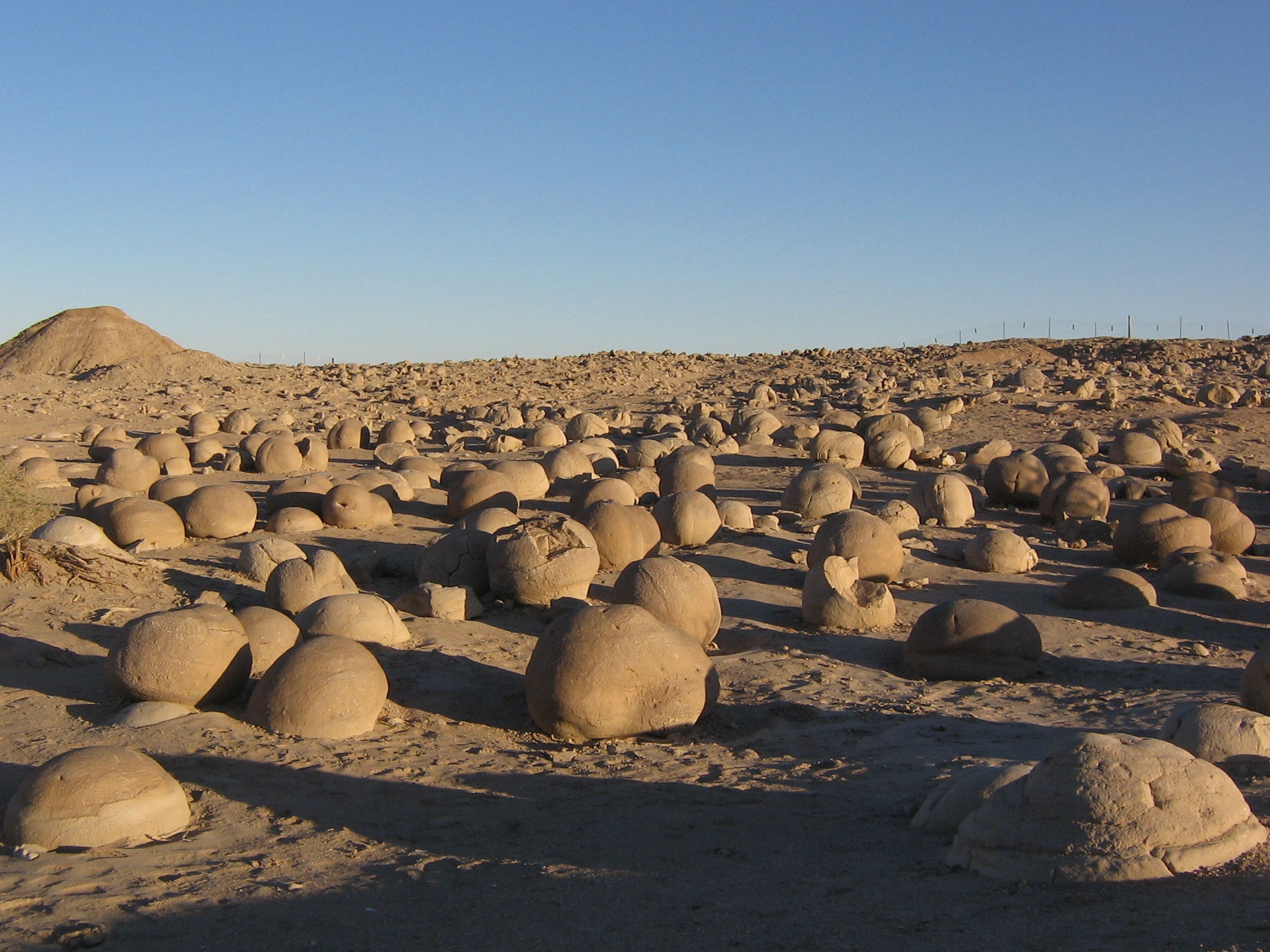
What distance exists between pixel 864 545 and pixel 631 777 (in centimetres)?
454

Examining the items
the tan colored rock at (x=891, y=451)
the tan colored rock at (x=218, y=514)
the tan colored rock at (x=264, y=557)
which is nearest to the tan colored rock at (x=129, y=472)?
the tan colored rock at (x=218, y=514)

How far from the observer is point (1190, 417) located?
19.9 metres

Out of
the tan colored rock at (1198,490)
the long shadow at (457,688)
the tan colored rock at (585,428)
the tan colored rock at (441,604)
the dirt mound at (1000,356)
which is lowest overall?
the long shadow at (457,688)

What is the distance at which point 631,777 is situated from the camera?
239 inches

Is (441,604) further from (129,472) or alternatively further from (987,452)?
(987,452)

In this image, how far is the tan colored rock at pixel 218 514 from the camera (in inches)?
462

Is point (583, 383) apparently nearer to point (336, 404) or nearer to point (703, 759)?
point (336, 404)

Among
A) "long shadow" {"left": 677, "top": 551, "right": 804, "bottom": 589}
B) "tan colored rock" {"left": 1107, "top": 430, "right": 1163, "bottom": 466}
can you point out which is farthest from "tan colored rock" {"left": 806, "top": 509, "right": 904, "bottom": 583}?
"tan colored rock" {"left": 1107, "top": 430, "right": 1163, "bottom": 466}

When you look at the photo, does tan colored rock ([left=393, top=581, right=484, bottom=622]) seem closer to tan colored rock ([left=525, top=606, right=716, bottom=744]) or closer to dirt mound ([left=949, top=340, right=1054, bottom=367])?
tan colored rock ([left=525, top=606, right=716, bottom=744])

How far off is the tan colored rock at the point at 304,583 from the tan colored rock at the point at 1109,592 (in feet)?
20.1

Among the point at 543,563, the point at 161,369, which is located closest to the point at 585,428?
the point at 543,563

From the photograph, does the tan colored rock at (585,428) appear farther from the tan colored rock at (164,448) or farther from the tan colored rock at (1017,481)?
the tan colored rock at (1017,481)

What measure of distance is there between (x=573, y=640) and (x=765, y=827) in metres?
1.82

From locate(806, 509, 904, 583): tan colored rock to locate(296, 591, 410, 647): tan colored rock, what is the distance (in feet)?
12.4
